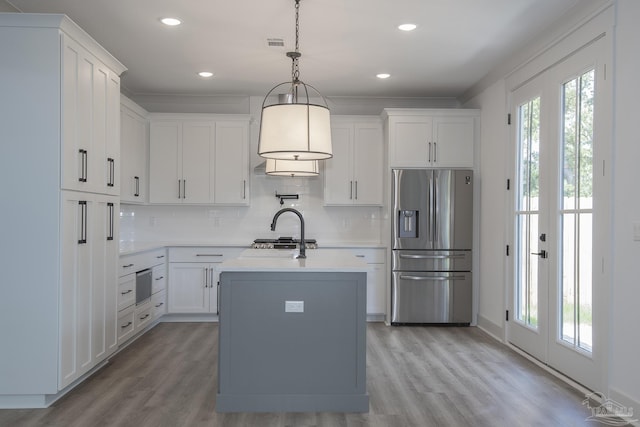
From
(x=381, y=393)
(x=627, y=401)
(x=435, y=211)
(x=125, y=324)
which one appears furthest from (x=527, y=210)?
(x=125, y=324)

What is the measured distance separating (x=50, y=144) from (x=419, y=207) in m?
3.70

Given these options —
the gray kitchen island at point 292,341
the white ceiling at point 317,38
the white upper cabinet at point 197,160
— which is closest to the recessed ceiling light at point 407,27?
the white ceiling at point 317,38

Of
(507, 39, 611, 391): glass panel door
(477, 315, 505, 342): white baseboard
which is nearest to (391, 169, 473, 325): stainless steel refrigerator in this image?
(477, 315, 505, 342): white baseboard

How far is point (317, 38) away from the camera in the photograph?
417 centimetres

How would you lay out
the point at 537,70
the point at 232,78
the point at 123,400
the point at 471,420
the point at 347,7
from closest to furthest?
1. the point at 471,420
2. the point at 123,400
3. the point at 347,7
4. the point at 537,70
5. the point at 232,78

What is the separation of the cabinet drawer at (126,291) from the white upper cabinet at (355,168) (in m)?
2.38

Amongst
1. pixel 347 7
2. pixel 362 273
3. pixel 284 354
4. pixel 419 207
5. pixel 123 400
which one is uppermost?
pixel 347 7

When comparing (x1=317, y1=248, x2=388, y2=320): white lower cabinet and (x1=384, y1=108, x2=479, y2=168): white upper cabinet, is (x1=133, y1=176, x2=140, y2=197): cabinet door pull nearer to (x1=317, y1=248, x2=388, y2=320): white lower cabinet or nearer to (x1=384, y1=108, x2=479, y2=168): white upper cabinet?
(x1=317, y1=248, x2=388, y2=320): white lower cabinet

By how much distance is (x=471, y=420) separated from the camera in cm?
293

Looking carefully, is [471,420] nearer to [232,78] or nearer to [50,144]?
[50,144]

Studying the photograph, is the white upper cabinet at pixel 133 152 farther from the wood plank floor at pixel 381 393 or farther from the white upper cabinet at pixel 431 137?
the white upper cabinet at pixel 431 137

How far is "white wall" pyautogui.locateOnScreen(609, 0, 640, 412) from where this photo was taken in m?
2.87

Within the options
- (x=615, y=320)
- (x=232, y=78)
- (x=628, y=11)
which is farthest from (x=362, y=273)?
(x=232, y=78)

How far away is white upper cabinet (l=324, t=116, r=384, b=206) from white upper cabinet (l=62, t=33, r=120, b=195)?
2625 mm
